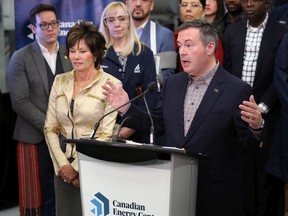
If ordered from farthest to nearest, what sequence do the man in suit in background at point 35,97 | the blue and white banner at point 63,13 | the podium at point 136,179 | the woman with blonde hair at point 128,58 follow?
1. the blue and white banner at point 63,13
2. the man in suit in background at point 35,97
3. the woman with blonde hair at point 128,58
4. the podium at point 136,179

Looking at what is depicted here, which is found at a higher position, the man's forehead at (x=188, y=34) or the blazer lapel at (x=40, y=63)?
the man's forehead at (x=188, y=34)

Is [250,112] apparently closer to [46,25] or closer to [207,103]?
[207,103]

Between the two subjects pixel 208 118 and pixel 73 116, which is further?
pixel 73 116

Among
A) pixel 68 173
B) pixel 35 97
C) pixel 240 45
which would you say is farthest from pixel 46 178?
pixel 240 45

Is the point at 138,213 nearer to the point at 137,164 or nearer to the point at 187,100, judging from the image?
the point at 137,164

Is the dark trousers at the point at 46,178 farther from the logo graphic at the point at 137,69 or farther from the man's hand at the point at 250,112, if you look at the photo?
the man's hand at the point at 250,112

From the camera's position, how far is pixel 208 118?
297cm

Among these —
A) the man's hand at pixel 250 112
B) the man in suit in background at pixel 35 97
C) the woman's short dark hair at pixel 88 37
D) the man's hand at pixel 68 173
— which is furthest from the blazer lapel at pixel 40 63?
the man's hand at pixel 250 112

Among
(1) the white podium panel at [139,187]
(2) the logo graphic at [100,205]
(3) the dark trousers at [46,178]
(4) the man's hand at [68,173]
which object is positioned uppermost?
(1) the white podium panel at [139,187]

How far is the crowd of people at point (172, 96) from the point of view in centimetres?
300

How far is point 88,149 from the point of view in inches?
108

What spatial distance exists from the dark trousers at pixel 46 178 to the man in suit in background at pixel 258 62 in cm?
148

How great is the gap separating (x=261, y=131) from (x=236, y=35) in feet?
5.64

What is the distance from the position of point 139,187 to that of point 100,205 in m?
0.24
